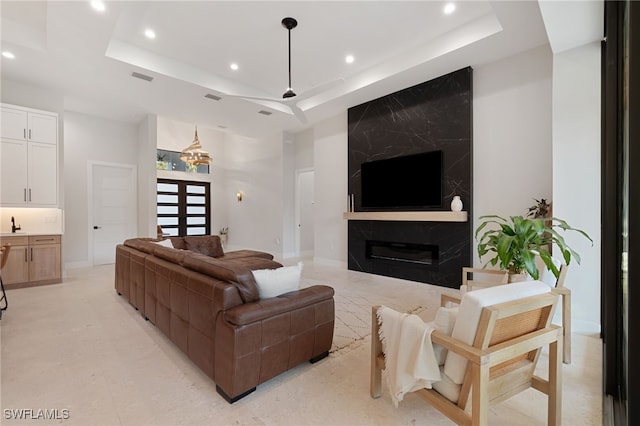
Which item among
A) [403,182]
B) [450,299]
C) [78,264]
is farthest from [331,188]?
[78,264]

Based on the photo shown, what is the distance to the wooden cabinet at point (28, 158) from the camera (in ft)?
15.1

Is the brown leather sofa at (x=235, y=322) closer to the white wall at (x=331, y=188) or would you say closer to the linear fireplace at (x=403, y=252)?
the linear fireplace at (x=403, y=252)

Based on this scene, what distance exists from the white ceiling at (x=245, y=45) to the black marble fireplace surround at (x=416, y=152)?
1.03ft

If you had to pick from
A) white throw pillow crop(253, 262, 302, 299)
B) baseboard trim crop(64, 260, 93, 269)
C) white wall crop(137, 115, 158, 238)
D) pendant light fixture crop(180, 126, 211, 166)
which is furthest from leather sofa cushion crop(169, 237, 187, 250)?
baseboard trim crop(64, 260, 93, 269)

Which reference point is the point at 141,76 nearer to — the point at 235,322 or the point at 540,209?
the point at 235,322

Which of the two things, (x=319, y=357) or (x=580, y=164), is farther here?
(x=580, y=164)

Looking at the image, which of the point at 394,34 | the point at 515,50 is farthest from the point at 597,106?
the point at 394,34

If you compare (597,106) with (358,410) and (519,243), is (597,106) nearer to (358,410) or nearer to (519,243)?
(519,243)

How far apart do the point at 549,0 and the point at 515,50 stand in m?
1.84

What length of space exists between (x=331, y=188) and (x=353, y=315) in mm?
3939

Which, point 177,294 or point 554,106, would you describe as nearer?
point 177,294

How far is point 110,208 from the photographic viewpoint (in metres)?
6.98

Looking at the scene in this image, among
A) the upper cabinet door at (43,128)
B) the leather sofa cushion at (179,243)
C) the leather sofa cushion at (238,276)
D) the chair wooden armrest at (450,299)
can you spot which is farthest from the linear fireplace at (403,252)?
the upper cabinet door at (43,128)

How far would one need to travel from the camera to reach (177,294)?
94.3 inches
